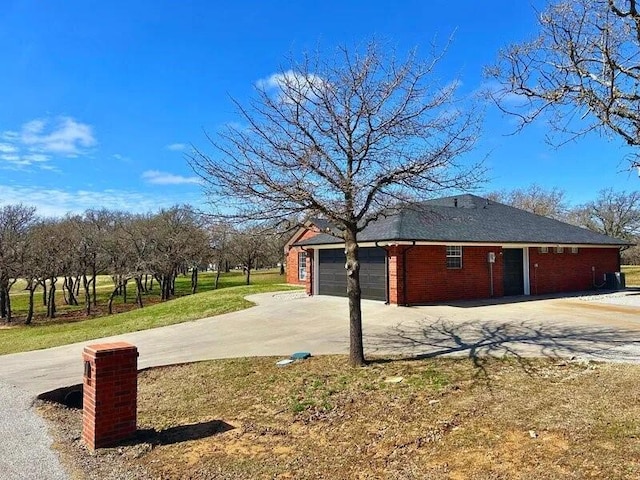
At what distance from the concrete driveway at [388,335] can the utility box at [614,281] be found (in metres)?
8.51

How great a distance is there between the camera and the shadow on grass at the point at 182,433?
16.5ft

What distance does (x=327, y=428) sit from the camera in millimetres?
5137

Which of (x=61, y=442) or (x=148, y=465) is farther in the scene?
(x=61, y=442)

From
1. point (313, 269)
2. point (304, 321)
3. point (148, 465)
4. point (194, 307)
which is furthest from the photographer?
point (313, 269)

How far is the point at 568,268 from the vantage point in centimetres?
2153

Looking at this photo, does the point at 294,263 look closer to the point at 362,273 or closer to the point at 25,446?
the point at 362,273

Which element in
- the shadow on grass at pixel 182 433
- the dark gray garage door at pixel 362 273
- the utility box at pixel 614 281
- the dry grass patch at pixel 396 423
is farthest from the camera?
the utility box at pixel 614 281

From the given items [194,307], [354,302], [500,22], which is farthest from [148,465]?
[194,307]

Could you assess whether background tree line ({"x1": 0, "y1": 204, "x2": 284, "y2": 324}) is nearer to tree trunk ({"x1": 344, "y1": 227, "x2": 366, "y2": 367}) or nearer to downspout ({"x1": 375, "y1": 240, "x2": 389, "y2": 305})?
downspout ({"x1": 375, "y1": 240, "x2": 389, "y2": 305})

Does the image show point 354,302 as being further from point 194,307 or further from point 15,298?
point 15,298

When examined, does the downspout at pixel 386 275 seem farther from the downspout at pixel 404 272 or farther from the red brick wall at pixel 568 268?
the red brick wall at pixel 568 268

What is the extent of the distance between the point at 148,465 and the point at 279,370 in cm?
346

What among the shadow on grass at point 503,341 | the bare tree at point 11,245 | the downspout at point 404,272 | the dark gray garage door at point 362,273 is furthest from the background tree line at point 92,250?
the shadow on grass at point 503,341

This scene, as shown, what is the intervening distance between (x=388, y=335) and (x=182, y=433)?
6.34 meters
